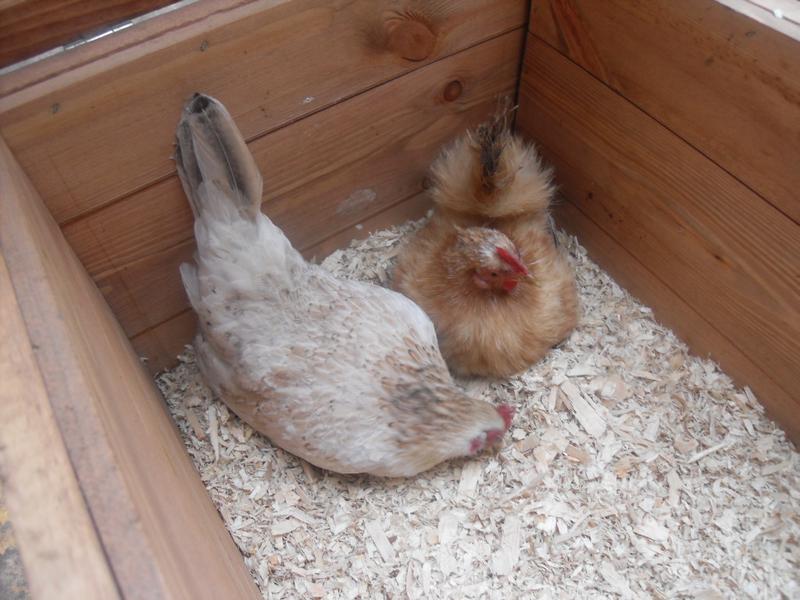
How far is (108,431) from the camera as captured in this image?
629 mm

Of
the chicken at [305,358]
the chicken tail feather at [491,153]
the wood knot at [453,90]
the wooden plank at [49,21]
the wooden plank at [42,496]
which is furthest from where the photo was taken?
the wood knot at [453,90]

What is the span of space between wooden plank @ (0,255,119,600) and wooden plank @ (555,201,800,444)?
51.0 inches

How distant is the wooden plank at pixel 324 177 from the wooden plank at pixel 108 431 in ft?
0.49

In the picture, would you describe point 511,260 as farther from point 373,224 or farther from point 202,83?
point 202,83

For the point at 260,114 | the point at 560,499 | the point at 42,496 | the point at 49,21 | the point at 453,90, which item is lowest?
the point at 560,499

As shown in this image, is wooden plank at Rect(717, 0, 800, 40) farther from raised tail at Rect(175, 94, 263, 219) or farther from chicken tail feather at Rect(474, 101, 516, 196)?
raised tail at Rect(175, 94, 263, 219)

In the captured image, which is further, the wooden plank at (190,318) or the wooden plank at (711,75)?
the wooden plank at (190,318)

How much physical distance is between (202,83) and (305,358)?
540mm

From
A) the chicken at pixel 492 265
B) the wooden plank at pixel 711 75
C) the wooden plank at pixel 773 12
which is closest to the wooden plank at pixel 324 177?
the chicken at pixel 492 265

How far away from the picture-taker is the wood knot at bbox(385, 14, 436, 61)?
125 cm

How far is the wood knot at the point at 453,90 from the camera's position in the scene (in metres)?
1.44

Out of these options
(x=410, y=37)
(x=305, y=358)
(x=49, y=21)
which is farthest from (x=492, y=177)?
(x=49, y=21)

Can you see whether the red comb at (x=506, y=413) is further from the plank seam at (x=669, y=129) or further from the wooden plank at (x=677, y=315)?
the plank seam at (x=669, y=129)

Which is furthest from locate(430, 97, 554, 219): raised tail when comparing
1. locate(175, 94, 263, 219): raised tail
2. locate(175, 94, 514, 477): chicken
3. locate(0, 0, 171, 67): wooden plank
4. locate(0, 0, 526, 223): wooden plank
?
locate(0, 0, 171, 67): wooden plank
